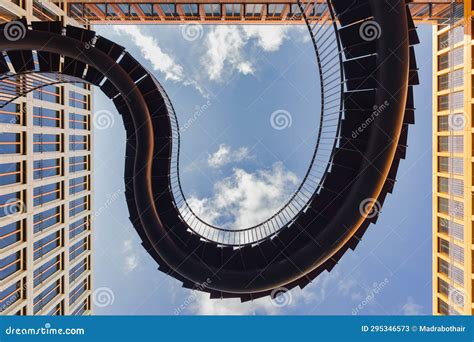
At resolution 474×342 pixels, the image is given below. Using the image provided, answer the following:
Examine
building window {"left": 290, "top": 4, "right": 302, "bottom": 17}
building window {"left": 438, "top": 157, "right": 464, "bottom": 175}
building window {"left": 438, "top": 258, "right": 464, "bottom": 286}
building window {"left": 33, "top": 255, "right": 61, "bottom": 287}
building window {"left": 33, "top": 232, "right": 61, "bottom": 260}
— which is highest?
building window {"left": 290, "top": 4, "right": 302, "bottom": 17}

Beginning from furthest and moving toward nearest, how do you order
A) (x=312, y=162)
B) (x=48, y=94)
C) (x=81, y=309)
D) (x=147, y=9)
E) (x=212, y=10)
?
(x=81, y=309), (x=212, y=10), (x=147, y=9), (x=48, y=94), (x=312, y=162)

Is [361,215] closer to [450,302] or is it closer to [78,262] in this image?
[450,302]

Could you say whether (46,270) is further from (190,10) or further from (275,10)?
(275,10)

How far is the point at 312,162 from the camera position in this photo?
12609 mm

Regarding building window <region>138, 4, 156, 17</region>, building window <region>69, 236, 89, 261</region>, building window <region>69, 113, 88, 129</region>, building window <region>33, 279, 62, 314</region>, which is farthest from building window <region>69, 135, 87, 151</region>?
building window <region>138, 4, 156, 17</region>

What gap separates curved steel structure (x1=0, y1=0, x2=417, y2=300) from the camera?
9836 mm

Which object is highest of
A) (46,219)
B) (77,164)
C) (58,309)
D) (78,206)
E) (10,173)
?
(77,164)

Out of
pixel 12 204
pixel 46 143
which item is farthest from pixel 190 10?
pixel 12 204

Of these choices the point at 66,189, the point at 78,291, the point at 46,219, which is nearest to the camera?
the point at 46,219

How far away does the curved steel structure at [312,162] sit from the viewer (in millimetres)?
9836

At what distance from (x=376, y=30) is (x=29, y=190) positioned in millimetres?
26209

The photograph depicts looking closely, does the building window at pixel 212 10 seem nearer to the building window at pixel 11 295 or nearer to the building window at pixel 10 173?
the building window at pixel 10 173

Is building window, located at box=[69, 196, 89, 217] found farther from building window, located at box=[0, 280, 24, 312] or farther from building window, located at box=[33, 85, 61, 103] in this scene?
building window, located at box=[33, 85, 61, 103]

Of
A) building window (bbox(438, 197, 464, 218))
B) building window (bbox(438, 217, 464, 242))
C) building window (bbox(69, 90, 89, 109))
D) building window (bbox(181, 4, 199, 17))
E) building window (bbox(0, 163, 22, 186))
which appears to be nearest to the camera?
building window (bbox(0, 163, 22, 186))
